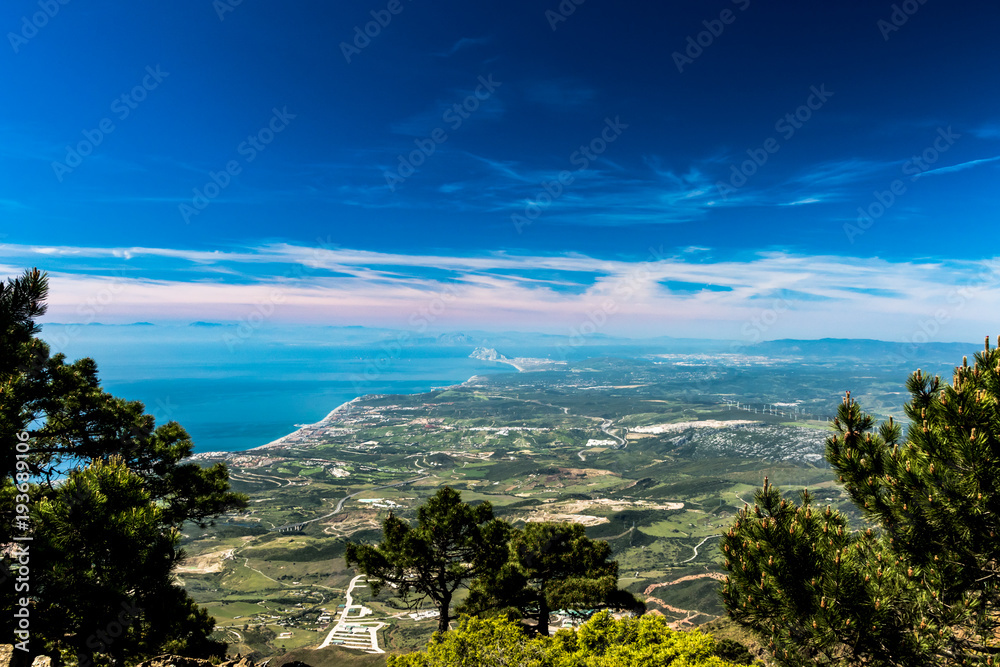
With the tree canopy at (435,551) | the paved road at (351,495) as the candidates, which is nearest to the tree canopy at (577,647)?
the tree canopy at (435,551)

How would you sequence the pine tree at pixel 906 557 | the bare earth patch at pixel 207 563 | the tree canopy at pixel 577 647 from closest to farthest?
the pine tree at pixel 906 557 < the tree canopy at pixel 577 647 < the bare earth patch at pixel 207 563

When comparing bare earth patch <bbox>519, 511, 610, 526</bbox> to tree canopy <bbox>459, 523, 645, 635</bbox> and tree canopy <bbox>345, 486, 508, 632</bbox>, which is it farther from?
tree canopy <bbox>345, 486, 508, 632</bbox>

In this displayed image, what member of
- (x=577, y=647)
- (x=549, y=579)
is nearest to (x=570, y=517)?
(x=549, y=579)

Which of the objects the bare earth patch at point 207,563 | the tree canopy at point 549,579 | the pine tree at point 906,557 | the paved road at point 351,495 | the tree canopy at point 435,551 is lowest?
the paved road at point 351,495

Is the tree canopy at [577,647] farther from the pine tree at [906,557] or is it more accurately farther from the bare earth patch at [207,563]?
the bare earth patch at [207,563]

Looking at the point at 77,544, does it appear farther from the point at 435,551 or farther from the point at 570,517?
the point at 570,517

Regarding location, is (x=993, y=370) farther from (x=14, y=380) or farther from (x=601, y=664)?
(x=14, y=380)

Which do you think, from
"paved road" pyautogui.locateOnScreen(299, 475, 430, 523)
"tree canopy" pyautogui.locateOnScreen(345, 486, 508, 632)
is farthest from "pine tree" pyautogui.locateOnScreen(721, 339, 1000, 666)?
"paved road" pyautogui.locateOnScreen(299, 475, 430, 523)
